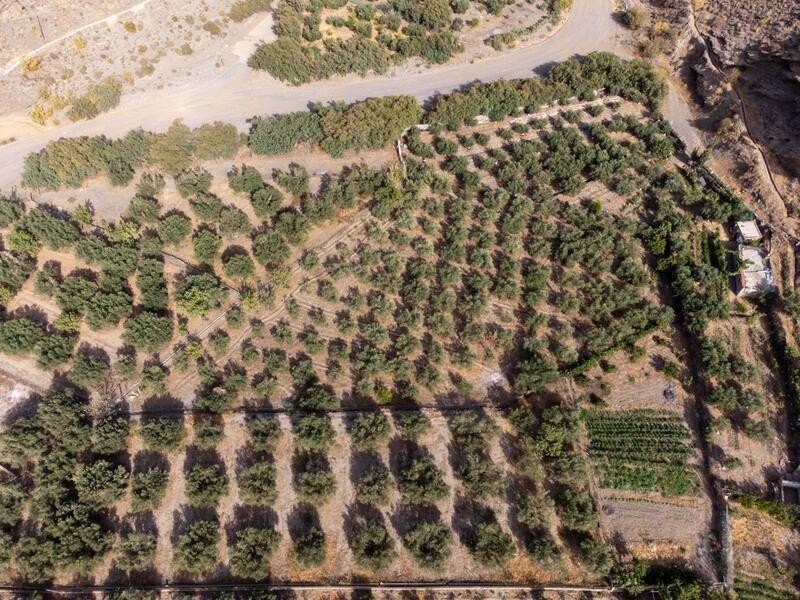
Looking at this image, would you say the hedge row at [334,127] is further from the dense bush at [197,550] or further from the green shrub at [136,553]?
the dense bush at [197,550]

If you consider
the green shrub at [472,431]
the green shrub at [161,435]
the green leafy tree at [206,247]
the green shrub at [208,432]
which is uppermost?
the green leafy tree at [206,247]

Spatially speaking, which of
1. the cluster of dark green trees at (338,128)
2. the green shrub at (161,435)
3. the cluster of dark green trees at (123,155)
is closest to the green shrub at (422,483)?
the green shrub at (161,435)

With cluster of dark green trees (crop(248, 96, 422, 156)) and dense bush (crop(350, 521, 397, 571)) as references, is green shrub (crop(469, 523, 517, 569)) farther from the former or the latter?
cluster of dark green trees (crop(248, 96, 422, 156))

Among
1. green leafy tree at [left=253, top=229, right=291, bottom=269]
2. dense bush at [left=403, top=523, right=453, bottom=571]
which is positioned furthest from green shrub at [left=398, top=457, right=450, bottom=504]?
green leafy tree at [left=253, top=229, right=291, bottom=269]

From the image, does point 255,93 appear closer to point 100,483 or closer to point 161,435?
point 161,435

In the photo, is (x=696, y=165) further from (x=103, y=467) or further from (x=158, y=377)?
(x=103, y=467)

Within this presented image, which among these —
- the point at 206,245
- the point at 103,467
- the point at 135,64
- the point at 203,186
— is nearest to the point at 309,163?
the point at 203,186
